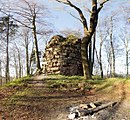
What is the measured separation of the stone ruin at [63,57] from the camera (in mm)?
19344

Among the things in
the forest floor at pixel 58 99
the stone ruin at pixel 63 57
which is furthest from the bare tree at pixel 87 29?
the stone ruin at pixel 63 57

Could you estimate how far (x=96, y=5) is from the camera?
13.5 meters

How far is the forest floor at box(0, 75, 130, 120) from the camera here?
7.61 m

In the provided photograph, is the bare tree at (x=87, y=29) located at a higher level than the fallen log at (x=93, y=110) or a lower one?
higher

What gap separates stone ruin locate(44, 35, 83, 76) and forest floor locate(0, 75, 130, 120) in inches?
253

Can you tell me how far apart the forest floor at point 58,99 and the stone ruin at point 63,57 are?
6.43m

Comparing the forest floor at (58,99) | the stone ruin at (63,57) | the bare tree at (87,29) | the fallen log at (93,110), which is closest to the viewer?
the fallen log at (93,110)

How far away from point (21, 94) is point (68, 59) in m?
9.85

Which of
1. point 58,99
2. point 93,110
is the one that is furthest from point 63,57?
point 93,110

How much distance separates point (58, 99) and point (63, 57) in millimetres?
10100

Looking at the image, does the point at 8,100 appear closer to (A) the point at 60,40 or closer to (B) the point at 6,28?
(A) the point at 60,40

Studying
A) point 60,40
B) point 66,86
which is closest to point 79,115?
point 66,86

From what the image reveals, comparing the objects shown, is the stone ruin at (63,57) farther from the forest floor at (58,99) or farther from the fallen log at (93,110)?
the fallen log at (93,110)

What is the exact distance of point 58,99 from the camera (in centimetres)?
958
